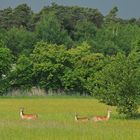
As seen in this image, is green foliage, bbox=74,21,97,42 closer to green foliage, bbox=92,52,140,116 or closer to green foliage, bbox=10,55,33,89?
green foliage, bbox=10,55,33,89

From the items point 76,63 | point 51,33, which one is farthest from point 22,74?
point 51,33

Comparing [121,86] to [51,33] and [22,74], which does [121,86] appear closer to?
[22,74]

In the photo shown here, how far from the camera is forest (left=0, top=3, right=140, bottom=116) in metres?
25.4

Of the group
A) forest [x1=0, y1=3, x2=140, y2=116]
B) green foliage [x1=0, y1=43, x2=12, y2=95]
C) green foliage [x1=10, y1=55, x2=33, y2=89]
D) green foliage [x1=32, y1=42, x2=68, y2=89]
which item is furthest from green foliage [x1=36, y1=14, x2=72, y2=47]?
green foliage [x1=0, y1=43, x2=12, y2=95]

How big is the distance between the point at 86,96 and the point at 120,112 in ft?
98.7

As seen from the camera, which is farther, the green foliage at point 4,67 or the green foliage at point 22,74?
the green foliage at point 22,74

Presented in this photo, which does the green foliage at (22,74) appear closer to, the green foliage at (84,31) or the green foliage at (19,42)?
the green foliage at (19,42)

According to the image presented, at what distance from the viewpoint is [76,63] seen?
57.4 meters

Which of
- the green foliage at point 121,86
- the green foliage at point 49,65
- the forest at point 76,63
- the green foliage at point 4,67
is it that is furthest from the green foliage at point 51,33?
the green foliage at point 121,86

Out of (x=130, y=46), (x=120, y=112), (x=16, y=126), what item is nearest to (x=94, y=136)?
(x=16, y=126)

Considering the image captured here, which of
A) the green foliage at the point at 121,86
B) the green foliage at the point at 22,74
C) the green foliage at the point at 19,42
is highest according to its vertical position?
the green foliage at the point at 19,42

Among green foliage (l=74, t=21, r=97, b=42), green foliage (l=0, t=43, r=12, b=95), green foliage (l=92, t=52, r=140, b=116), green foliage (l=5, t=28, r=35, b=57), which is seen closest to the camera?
green foliage (l=92, t=52, r=140, b=116)

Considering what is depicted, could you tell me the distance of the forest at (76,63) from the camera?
25.4m

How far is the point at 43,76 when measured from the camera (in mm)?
56625
